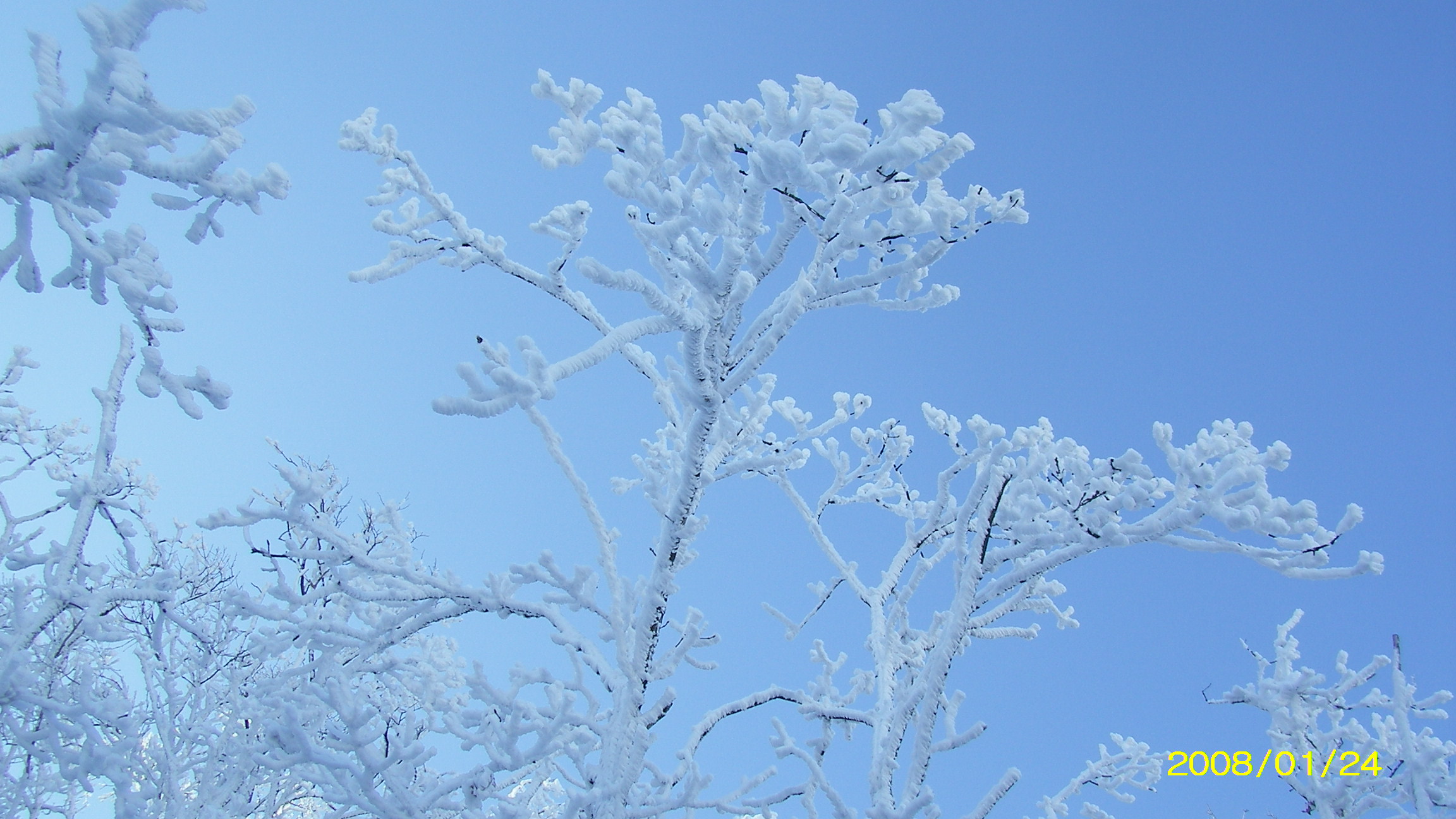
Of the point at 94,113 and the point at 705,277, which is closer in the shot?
the point at 94,113

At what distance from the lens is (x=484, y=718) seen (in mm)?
3889

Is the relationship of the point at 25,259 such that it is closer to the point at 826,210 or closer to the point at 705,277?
the point at 705,277

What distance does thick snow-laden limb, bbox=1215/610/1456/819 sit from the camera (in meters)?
4.79

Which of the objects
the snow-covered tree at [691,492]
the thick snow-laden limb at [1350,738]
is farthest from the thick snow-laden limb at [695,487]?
the thick snow-laden limb at [1350,738]

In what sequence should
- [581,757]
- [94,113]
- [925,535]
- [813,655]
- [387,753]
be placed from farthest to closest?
[813,655] < [925,535] < [581,757] < [387,753] < [94,113]

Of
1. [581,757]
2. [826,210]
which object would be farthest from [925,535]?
[826,210]

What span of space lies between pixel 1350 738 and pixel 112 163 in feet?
37.3

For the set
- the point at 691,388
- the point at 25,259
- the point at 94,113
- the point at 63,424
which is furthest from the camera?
the point at 63,424

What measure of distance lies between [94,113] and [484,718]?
3.25 metres

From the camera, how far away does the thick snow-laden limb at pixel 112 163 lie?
72.7 inches

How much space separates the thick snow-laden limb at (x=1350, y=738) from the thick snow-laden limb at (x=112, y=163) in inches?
254
